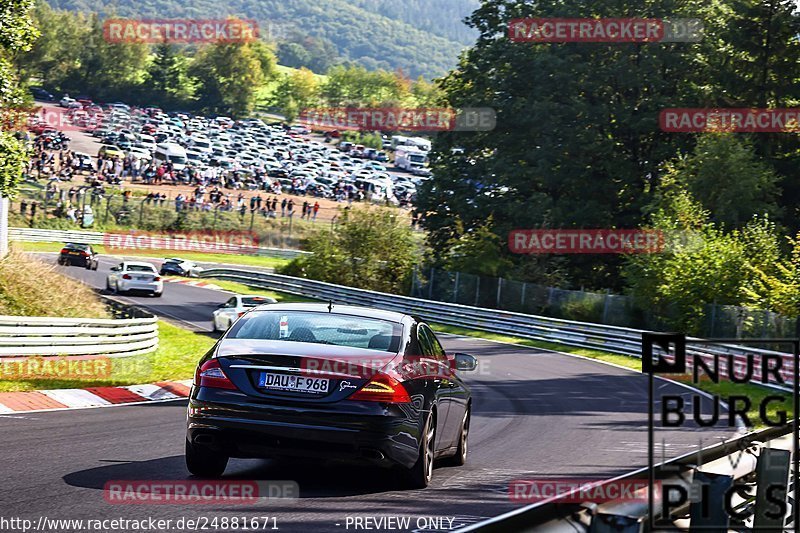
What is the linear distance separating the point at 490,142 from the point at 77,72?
99242 mm

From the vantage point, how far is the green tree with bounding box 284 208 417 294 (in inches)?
2085

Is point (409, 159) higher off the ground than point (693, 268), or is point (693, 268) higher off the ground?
point (409, 159)

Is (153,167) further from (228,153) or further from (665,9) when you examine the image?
(665,9)

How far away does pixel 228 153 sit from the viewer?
114188 mm

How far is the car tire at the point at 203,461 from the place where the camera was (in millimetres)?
8836

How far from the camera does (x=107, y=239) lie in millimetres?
70812

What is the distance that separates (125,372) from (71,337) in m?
1.07

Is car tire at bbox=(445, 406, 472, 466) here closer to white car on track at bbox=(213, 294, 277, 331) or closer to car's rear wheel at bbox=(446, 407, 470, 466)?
car's rear wheel at bbox=(446, 407, 470, 466)

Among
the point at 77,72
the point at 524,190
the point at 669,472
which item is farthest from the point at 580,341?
the point at 77,72

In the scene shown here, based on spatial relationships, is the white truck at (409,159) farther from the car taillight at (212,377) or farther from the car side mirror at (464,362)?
the car taillight at (212,377)

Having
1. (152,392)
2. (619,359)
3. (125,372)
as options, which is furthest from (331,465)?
(619,359)

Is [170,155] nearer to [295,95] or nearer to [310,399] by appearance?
[295,95]

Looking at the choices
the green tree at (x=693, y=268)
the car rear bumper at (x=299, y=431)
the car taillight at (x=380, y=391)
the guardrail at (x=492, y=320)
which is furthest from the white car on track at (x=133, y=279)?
the car taillight at (x=380, y=391)

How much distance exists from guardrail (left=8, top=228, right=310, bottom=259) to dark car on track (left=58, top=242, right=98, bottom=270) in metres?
13.1
